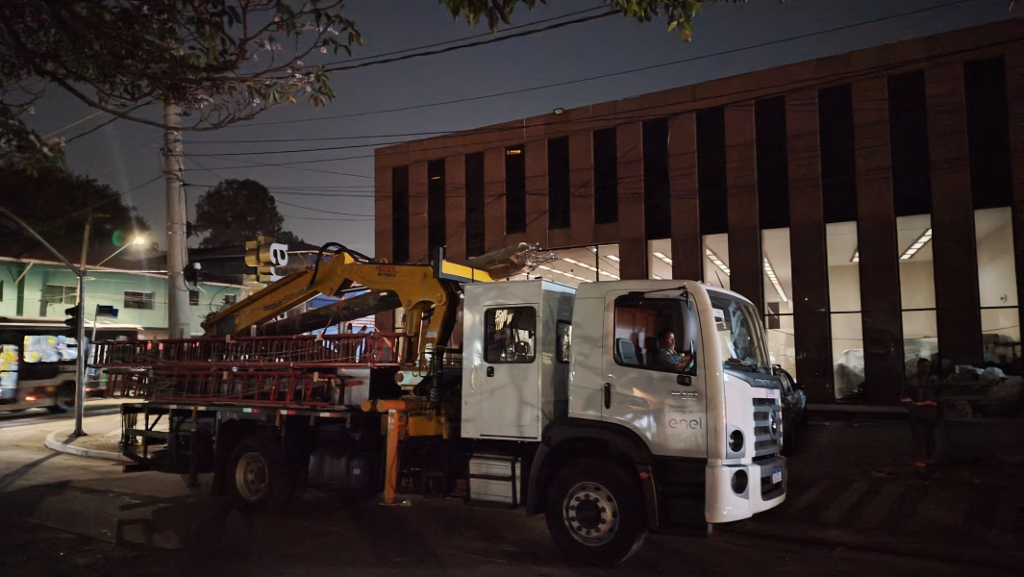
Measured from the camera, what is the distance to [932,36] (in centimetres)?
2159

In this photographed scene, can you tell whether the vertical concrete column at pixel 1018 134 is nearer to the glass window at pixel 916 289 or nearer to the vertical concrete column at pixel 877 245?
the glass window at pixel 916 289

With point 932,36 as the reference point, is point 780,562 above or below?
below

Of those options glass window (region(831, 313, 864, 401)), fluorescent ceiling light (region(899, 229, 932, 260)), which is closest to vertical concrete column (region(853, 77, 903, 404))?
glass window (region(831, 313, 864, 401))

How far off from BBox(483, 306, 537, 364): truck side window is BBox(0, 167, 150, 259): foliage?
94.8 ft

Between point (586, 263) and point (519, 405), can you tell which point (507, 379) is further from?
point (586, 263)

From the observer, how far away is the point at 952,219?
70.0 feet

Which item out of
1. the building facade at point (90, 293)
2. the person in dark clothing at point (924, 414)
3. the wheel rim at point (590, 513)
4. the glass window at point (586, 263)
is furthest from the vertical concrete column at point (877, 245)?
the building facade at point (90, 293)

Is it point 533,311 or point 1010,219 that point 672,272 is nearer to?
point 1010,219

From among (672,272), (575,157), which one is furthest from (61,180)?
(672,272)

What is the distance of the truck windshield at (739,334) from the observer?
6684 mm

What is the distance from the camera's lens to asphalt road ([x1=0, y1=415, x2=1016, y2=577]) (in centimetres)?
681

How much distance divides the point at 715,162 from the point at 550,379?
1884 centimetres

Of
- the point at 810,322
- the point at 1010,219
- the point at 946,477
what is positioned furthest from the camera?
the point at 810,322

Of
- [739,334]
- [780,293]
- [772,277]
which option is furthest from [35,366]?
[739,334]
